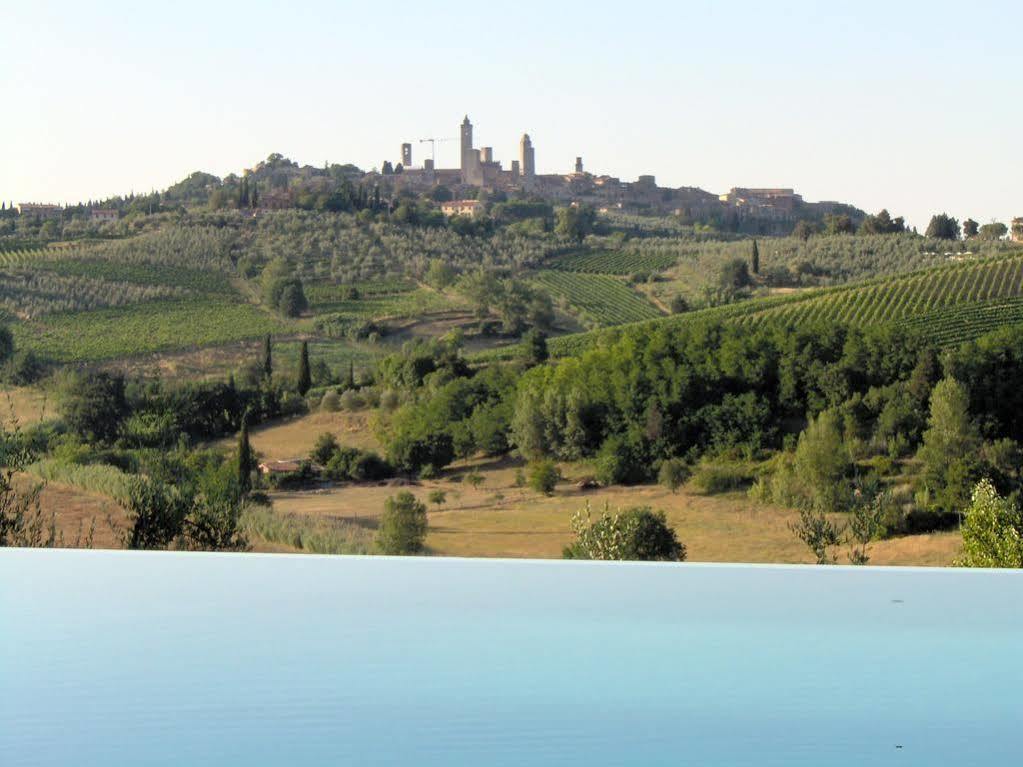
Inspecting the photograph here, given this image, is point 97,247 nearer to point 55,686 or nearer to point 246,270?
point 246,270

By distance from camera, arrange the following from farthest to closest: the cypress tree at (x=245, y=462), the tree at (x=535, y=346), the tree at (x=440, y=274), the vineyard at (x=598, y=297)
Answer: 1. the tree at (x=440, y=274)
2. the vineyard at (x=598, y=297)
3. the tree at (x=535, y=346)
4. the cypress tree at (x=245, y=462)

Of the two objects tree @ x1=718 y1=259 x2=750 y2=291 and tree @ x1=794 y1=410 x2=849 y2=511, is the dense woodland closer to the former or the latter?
tree @ x1=794 y1=410 x2=849 y2=511

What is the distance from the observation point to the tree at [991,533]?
6.54m

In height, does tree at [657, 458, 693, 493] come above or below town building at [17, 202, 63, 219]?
below

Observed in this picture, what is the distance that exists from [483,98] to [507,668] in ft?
15.9

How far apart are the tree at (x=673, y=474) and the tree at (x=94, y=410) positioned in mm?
3528

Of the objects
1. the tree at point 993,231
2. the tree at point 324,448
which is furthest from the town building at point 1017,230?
the tree at point 324,448

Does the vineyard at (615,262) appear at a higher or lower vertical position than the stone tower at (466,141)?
lower

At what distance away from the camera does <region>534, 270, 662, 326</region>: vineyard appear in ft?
31.8

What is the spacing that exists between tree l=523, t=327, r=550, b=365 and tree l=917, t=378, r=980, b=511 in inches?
102

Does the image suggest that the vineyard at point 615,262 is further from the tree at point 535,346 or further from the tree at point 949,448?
the tree at point 949,448

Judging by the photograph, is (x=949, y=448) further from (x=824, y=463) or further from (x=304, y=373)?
(x=304, y=373)

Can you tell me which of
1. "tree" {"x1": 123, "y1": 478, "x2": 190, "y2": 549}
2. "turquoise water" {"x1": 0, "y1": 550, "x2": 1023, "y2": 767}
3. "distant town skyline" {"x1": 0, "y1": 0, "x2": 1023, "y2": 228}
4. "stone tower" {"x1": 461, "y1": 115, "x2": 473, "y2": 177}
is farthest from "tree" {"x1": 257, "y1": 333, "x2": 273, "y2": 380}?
"turquoise water" {"x1": 0, "y1": 550, "x2": 1023, "y2": 767}

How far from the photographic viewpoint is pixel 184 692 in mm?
3865
